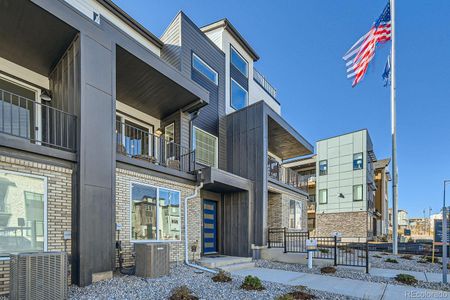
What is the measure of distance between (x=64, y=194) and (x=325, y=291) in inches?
228

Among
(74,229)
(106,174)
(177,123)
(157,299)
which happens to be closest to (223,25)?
(177,123)

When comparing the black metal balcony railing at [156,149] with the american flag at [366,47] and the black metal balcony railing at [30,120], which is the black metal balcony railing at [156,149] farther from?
the american flag at [366,47]

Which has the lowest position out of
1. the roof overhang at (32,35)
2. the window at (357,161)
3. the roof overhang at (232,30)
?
the window at (357,161)

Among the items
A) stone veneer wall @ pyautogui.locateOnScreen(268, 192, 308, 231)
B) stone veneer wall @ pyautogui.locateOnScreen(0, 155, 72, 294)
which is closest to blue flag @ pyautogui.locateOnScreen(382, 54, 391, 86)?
stone veneer wall @ pyautogui.locateOnScreen(268, 192, 308, 231)

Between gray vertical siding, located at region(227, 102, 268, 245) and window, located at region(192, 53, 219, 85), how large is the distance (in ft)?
5.93

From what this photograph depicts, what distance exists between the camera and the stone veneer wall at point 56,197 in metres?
5.68

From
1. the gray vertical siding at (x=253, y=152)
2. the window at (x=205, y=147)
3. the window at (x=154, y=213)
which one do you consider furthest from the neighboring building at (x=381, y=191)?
the window at (x=154, y=213)

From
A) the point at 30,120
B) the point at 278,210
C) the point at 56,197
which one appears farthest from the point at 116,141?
the point at 278,210

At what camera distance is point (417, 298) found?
235 inches

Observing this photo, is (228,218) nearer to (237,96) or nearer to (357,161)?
(237,96)

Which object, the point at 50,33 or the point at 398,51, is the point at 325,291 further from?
the point at 398,51

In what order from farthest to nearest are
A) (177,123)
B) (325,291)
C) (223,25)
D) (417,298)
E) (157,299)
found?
(223,25) → (177,123) → (325,291) → (417,298) → (157,299)

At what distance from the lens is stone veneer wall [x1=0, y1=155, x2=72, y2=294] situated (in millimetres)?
5676

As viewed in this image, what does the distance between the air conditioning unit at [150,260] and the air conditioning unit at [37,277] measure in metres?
1.95
